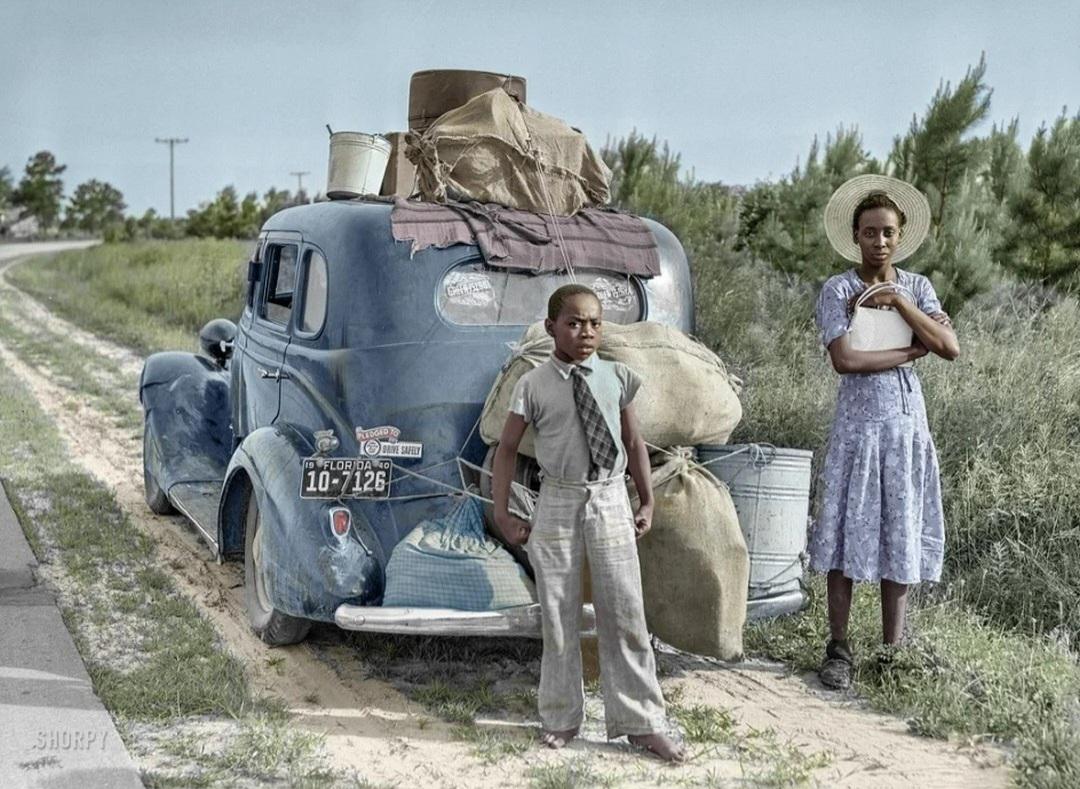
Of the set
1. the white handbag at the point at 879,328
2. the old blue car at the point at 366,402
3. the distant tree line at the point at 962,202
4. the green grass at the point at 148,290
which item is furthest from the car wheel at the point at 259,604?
the green grass at the point at 148,290

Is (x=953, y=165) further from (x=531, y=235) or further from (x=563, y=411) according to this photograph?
(x=563, y=411)

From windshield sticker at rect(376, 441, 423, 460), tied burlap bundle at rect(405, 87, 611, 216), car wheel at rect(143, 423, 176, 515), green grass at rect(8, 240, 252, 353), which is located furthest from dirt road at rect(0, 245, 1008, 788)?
green grass at rect(8, 240, 252, 353)

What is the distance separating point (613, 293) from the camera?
571 centimetres

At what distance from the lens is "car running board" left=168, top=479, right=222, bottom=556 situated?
21.5 feet

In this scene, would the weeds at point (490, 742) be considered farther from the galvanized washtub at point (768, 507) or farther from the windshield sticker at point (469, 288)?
the windshield sticker at point (469, 288)

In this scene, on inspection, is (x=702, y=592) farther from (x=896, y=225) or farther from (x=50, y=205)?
(x=50, y=205)

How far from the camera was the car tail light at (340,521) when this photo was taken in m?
4.83

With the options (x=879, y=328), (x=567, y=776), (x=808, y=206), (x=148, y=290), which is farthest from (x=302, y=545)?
(x=148, y=290)

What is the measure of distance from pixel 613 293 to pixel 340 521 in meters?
1.76

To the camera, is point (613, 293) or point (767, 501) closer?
point (767, 501)

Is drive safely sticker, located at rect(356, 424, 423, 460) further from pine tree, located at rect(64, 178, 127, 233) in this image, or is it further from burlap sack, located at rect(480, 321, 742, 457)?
pine tree, located at rect(64, 178, 127, 233)

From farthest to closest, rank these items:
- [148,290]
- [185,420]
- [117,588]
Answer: [148,290], [185,420], [117,588]

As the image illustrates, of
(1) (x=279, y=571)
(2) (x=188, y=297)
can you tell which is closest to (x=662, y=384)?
(1) (x=279, y=571)

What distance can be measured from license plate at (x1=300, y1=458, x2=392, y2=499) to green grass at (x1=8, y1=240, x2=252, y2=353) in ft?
39.5
